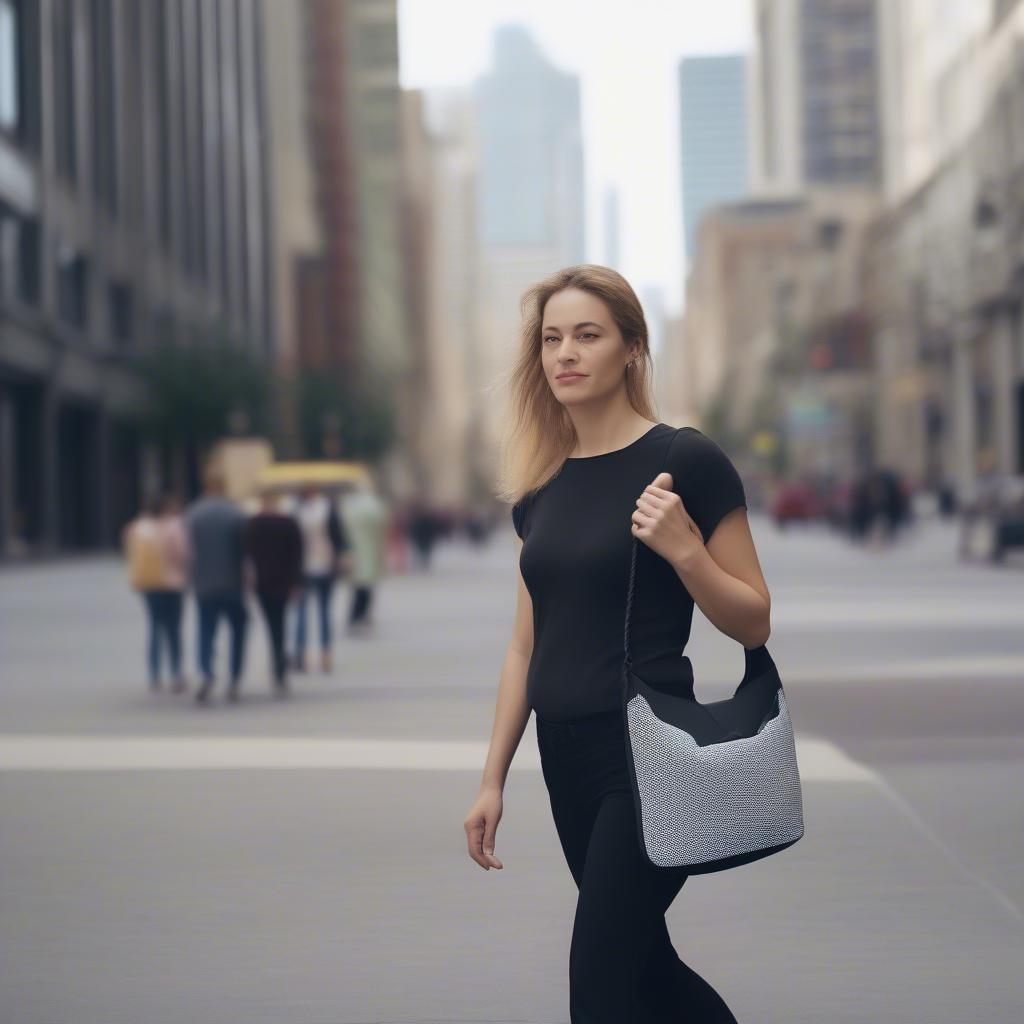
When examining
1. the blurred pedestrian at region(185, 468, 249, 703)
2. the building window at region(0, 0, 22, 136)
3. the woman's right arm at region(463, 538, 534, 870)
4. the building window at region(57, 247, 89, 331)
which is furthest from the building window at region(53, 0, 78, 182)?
the woman's right arm at region(463, 538, 534, 870)

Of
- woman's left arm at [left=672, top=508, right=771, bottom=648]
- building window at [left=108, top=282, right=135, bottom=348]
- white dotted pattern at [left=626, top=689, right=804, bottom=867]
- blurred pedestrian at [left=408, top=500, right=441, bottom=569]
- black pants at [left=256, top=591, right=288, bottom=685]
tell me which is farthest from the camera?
building window at [left=108, top=282, right=135, bottom=348]

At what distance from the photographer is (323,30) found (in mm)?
116312

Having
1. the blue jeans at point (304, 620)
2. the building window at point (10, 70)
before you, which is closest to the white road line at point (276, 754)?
the blue jeans at point (304, 620)

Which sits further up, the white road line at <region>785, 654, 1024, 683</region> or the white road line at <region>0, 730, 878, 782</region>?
the white road line at <region>0, 730, 878, 782</region>

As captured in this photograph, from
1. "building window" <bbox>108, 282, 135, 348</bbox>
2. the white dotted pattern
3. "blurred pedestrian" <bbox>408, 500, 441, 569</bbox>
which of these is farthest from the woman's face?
"building window" <bbox>108, 282, 135, 348</bbox>

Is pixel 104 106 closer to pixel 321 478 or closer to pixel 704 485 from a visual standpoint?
pixel 321 478

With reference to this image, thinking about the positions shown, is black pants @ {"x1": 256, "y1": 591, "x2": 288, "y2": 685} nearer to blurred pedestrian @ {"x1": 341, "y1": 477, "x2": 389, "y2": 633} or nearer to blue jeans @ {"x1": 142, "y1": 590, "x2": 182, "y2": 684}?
blue jeans @ {"x1": 142, "y1": 590, "x2": 182, "y2": 684}

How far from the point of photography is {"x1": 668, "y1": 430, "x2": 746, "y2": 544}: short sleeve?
3.59 metres

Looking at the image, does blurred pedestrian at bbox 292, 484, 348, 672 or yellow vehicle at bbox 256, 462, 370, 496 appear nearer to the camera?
blurred pedestrian at bbox 292, 484, 348, 672

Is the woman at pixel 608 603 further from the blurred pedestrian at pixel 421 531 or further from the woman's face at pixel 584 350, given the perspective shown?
the blurred pedestrian at pixel 421 531

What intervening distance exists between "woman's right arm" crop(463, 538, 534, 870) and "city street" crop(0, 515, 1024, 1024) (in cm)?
134

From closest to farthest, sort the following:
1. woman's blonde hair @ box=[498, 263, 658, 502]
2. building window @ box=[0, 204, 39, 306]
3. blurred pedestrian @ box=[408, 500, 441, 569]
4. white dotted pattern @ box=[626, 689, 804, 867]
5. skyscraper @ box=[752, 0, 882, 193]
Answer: white dotted pattern @ box=[626, 689, 804, 867]
woman's blonde hair @ box=[498, 263, 658, 502]
blurred pedestrian @ box=[408, 500, 441, 569]
building window @ box=[0, 204, 39, 306]
skyscraper @ box=[752, 0, 882, 193]

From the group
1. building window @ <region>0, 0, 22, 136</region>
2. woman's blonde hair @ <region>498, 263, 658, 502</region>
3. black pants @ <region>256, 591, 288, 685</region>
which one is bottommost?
black pants @ <region>256, 591, 288, 685</region>

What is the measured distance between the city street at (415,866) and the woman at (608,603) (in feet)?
4.99
